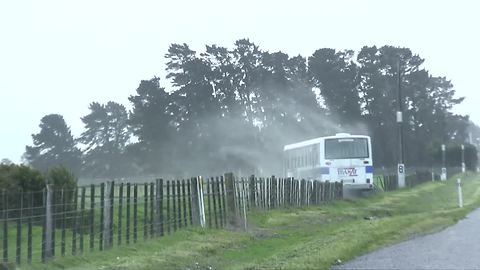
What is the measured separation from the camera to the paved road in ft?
41.8

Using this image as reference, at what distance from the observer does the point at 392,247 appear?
16.0m

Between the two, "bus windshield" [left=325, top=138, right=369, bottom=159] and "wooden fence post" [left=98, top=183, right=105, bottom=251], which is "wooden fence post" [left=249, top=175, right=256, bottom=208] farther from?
"bus windshield" [left=325, top=138, right=369, bottom=159]

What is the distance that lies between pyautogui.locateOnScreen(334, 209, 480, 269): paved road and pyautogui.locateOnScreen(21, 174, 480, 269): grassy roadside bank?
546 millimetres

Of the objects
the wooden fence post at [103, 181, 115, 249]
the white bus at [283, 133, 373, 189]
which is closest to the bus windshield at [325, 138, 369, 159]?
the white bus at [283, 133, 373, 189]

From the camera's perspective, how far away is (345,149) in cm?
3688

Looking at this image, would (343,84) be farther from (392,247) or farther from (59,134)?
(392,247)

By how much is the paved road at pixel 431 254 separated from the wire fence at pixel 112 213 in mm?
5724

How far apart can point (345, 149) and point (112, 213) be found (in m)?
22.4

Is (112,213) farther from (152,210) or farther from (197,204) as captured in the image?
(197,204)

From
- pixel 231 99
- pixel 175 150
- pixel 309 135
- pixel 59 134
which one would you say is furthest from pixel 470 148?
pixel 59 134

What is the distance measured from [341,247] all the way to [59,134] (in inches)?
2796

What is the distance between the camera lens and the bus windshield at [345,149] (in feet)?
121

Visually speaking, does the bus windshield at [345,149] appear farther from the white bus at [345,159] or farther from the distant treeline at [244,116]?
the distant treeline at [244,116]

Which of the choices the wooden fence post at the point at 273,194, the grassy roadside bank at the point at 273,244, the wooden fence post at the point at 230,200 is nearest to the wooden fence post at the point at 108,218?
the grassy roadside bank at the point at 273,244
